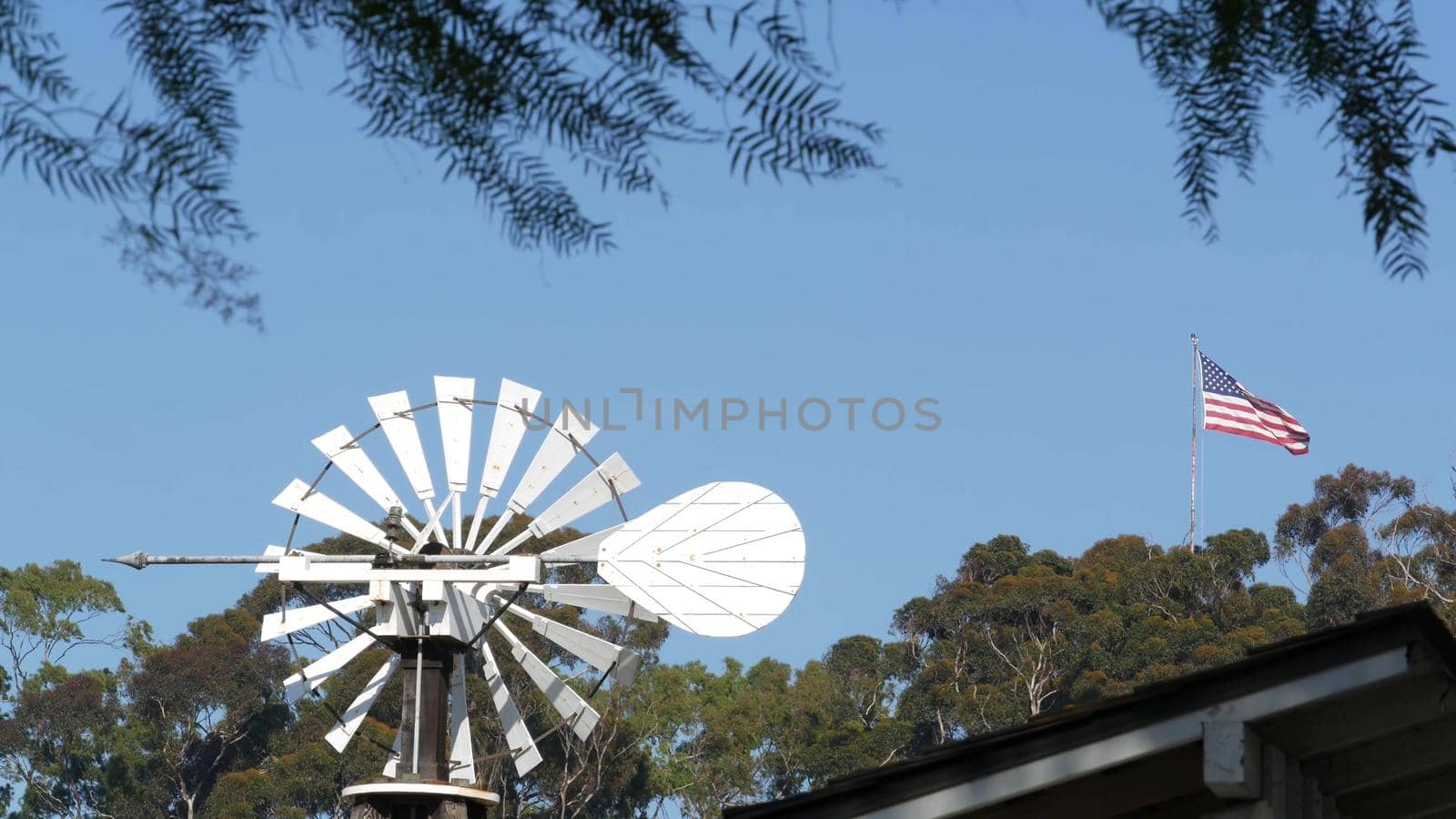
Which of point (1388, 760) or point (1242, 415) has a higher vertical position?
point (1242, 415)

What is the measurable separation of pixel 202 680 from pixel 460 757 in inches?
1176

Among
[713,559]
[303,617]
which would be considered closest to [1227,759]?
[713,559]

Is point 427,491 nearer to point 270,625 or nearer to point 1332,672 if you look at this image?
point 270,625

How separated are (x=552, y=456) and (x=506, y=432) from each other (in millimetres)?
568

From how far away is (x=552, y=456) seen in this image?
1560 cm

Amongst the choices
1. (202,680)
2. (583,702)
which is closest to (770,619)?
(583,702)

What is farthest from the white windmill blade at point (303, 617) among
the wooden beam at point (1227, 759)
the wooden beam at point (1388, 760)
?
the wooden beam at point (1227, 759)

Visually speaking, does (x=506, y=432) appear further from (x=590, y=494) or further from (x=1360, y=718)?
(x=1360, y=718)

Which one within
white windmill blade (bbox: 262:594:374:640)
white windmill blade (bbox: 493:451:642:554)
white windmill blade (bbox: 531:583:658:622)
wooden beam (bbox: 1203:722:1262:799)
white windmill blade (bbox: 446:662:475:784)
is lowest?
wooden beam (bbox: 1203:722:1262:799)

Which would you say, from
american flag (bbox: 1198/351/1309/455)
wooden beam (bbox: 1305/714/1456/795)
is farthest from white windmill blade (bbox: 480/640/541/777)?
american flag (bbox: 1198/351/1309/455)

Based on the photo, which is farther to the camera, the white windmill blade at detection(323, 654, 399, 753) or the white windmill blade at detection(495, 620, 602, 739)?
the white windmill blade at detection(323, 654, 399, 753)

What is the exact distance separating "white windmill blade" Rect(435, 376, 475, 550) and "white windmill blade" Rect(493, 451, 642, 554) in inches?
31.0

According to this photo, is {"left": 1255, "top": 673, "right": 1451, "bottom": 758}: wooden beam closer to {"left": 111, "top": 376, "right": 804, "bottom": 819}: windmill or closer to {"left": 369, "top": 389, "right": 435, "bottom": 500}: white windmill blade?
{"left": 111, "top": 376, "right": 804, "bottom": 819}: windmill

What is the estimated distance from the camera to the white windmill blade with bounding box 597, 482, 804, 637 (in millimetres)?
13461
